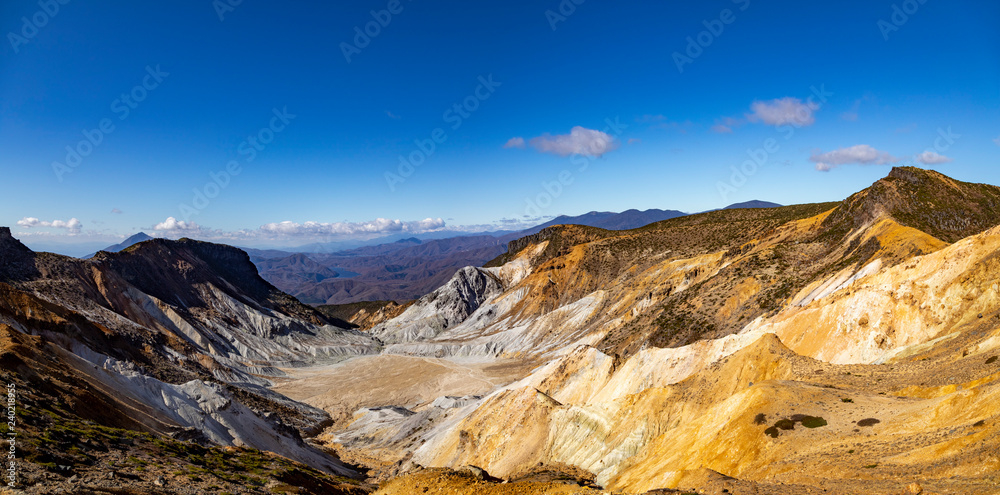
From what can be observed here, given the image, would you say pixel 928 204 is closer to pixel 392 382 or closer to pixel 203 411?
pixel 203 411

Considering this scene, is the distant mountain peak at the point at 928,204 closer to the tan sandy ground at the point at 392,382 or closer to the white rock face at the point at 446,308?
the tan sandy ground at the point at 392,382

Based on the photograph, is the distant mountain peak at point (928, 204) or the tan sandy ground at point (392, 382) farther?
the tan sandy ground at point (392, 382)

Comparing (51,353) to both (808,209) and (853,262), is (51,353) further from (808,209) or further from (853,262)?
(808,209)

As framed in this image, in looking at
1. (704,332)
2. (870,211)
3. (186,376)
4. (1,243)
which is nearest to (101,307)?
(1,243)

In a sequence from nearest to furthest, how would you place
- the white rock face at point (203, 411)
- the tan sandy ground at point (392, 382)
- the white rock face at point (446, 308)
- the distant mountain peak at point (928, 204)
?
the white rock face at point (203, 411) → the distant mountain peak at point (928, 204) → the tan sandy ground at point (392, 382) → the white rock face at point (446, 308)

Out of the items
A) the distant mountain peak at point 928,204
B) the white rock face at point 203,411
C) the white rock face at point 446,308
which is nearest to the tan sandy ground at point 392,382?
the white rock face at point 203,411

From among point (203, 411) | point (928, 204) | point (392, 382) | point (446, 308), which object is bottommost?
point (392, 382)

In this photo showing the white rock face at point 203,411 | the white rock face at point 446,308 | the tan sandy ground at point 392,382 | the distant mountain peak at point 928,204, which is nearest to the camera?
the white rock face at point 203,411

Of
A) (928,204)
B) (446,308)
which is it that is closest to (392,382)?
(446,308)

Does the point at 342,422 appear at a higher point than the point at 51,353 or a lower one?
lower

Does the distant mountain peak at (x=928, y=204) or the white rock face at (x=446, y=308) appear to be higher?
the distant mountain peak at (x=928, y=204)

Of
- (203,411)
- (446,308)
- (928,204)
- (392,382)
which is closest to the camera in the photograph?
(203,411)
